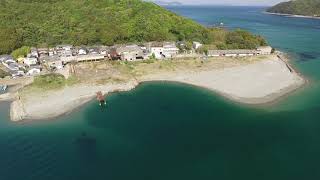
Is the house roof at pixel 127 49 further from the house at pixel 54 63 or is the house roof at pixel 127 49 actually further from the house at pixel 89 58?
the house at pixel 54 63

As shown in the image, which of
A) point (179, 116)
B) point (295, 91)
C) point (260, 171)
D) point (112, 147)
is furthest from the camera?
point (295, 91)

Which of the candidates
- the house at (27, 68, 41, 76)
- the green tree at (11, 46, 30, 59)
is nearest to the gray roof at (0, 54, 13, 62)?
the green tree at (11, 46, 30, 59)

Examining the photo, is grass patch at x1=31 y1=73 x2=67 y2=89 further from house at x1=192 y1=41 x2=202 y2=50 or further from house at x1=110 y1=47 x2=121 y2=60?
house at x1=192 y1=41 x2=202 y2=50

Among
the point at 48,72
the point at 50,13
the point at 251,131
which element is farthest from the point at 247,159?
the point at 50,13

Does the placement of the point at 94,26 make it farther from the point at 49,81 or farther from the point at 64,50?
the point at 49,81

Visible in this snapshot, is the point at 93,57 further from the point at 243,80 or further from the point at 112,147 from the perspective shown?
the point at 112,147

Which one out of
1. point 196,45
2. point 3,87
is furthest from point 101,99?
point 196,45
